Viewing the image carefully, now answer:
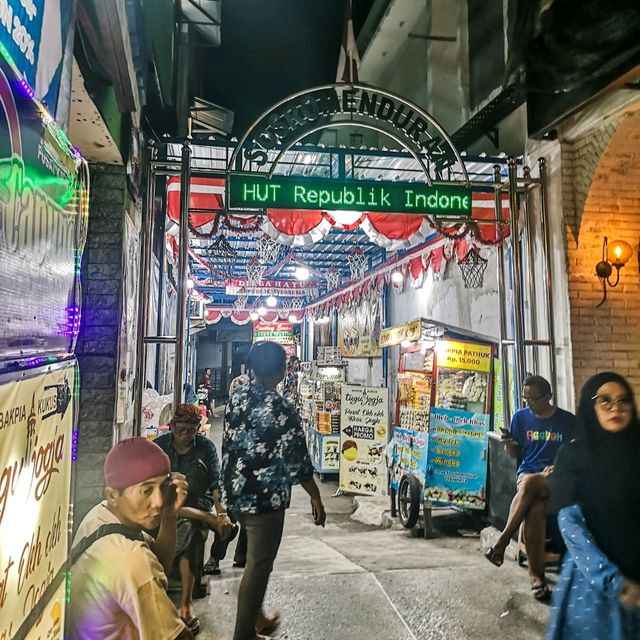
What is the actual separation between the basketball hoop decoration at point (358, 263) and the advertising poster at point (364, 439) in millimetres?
4786

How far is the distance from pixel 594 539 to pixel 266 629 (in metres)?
2.19

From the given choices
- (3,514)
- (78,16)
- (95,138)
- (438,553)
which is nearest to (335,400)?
(438,553)

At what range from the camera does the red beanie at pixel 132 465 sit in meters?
1.64

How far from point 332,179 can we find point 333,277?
10157 mm

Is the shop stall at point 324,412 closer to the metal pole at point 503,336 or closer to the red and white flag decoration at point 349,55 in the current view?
the metal pole at point 503,336

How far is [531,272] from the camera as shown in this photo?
5121 millimetres

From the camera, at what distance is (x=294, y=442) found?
2906mm

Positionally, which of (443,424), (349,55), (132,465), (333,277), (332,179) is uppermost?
(349,55)

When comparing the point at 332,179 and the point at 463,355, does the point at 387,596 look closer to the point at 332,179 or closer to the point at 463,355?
the point at 463,355

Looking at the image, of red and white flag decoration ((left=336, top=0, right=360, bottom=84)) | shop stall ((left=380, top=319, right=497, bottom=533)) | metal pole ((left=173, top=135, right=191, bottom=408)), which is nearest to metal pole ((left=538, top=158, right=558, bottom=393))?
shop stall ((left=380, top=319, right=497, bottom=533))

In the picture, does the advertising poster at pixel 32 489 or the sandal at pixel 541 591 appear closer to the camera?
the advertising poster at pixel 32 489

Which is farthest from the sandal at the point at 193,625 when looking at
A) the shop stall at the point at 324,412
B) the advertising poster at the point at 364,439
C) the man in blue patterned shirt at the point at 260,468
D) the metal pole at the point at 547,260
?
the shop stall at the point at 324,412

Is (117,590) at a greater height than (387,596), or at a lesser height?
greater

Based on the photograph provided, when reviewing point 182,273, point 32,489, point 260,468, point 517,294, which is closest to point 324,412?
point 517,294
